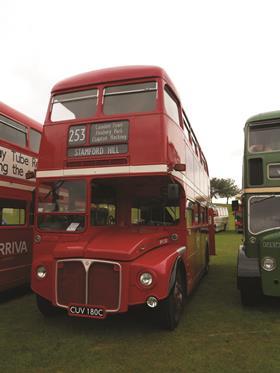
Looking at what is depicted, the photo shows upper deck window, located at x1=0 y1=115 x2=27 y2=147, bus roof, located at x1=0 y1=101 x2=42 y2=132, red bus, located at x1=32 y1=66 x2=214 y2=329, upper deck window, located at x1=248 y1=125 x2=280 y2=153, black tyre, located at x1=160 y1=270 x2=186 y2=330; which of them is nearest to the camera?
red bus, located at x1=32 y1=66 x2=214 y2=329

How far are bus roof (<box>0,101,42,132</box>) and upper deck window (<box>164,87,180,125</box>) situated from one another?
3693 mm

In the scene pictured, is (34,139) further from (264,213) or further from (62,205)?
(264,213)

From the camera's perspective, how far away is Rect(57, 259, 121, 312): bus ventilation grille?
5.08m

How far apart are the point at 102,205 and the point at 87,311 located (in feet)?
6.61

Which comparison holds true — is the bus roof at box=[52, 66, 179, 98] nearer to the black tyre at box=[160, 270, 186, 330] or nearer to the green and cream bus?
the green and cream bus

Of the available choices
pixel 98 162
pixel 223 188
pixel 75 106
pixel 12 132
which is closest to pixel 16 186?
pixel 12 132

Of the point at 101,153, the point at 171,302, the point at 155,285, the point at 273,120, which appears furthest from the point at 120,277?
the point at 273,120

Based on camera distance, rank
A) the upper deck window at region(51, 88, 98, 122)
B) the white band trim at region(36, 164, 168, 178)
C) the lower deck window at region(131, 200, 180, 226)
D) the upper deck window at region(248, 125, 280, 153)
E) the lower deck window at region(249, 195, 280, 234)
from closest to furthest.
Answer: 1. the white band trim at region(36, 164, 168, 178)
2. the upper deck window at region(51, 88, 98, 122)
3. the lower deck window at region(131, 200, 180, 226)
4. the lower deck window at region(249, 195, 280, 234)
5. the upper deck window at region(248, 125, 280, 153)

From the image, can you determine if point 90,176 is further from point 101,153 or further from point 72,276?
point 72,276

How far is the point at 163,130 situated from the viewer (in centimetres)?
589

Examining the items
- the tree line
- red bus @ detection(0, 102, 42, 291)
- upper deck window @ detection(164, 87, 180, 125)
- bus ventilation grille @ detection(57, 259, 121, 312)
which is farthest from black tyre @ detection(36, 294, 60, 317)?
the tree line

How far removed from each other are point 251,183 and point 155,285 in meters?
3.18

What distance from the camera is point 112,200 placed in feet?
22.7

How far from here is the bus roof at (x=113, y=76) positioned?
636cm
